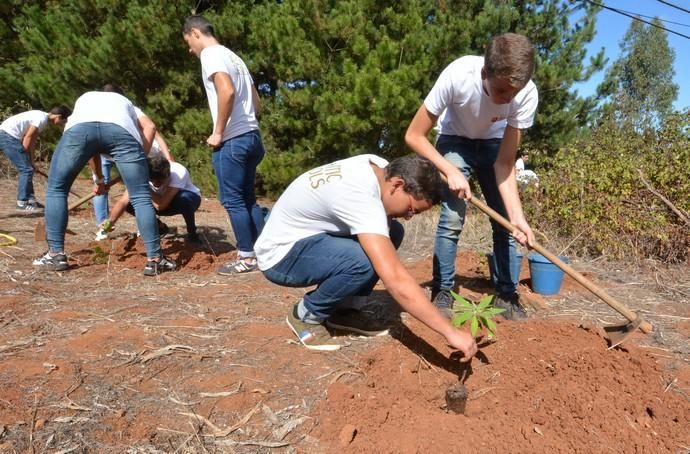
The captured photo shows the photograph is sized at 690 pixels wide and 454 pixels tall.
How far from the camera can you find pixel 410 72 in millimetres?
7074

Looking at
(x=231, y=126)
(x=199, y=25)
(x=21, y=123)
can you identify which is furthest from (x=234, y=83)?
(x=21, y=123)

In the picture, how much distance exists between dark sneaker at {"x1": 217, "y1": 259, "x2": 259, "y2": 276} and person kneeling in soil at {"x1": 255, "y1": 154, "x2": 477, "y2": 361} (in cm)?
133

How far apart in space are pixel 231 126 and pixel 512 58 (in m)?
2.24

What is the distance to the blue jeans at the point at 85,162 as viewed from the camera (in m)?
3.61

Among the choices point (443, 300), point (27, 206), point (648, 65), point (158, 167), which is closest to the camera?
point (443, 300)

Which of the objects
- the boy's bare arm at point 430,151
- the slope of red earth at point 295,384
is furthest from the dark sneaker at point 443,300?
the boy's bare arm at point 430,151

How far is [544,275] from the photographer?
3.68m

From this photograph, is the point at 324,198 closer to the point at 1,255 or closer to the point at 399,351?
the point at 399,351

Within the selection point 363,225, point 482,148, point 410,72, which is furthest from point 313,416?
point 410,72

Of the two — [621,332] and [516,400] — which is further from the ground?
[621,332]

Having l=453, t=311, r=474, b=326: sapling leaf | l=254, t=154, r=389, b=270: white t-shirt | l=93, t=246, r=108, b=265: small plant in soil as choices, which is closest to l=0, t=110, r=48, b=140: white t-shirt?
l=93, t=246, r=108, b=265: small plant in soil

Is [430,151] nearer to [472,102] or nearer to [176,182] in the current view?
[472,102]

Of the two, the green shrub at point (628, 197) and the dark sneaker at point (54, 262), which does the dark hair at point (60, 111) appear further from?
the green shrub at point (628, 197)

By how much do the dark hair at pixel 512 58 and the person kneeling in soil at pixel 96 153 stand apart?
2655mm
